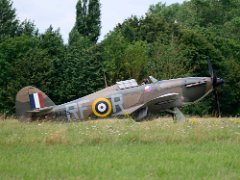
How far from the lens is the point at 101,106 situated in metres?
19.5

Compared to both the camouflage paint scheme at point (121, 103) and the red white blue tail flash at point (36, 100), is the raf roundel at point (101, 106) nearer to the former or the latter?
the camouflage paint scheme at point (121, 103)

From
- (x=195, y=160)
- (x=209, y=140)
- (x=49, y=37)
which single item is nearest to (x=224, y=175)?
(x=195, y=160)

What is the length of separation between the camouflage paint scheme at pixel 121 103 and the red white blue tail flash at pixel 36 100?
16cm

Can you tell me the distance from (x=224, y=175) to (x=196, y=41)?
1480 inches

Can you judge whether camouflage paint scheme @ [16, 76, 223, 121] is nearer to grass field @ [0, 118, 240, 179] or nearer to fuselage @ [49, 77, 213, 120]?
fuselage @ [49, 77, 213, 120]

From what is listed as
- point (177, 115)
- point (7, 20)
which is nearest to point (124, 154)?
point (177, 115)

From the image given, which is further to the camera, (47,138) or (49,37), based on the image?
(49,37)

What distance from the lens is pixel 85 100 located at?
19.8m

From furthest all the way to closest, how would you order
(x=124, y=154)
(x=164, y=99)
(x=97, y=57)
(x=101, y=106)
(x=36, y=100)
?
(x=97, y=57) < (x=36, y=100) < (x=101, y=106) < (x=164, y=99) < (x=124, y=154)

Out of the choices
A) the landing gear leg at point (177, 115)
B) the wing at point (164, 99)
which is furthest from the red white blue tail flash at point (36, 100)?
the landing gear leg at point (177, 115)

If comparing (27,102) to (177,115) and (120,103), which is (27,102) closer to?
(120,103)

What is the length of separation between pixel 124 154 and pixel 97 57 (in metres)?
29.5

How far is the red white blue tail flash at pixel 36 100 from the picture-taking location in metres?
19.9

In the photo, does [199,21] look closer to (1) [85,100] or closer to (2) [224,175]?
(1) [85,100]
